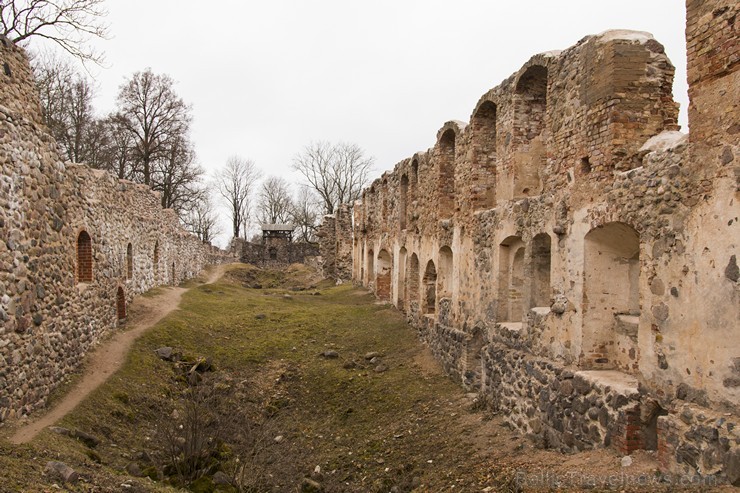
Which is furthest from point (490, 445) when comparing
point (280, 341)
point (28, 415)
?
point (280, 341)

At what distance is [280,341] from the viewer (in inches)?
631

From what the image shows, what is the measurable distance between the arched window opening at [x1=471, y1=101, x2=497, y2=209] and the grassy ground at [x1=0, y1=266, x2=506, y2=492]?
416 cm

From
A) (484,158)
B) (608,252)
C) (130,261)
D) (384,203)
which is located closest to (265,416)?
(484,158)

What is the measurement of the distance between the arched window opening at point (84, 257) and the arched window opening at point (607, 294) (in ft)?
35.7

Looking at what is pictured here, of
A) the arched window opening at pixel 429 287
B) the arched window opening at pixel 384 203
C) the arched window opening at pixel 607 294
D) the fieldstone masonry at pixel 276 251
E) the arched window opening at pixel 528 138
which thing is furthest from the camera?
the fieldstone masonry at pixel 276 251

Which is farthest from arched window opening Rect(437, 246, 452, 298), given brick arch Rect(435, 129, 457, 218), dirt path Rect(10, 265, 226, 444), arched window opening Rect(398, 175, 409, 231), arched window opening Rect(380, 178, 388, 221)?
arched window opening Rect(380, 178, 388, 221)

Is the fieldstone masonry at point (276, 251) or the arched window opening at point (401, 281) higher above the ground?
the fieldstone masonry at point (276, 251)

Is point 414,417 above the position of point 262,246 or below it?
below

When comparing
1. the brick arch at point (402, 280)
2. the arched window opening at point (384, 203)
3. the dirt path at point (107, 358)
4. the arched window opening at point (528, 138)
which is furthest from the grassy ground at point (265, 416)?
the arched window opening at point (384, 203)

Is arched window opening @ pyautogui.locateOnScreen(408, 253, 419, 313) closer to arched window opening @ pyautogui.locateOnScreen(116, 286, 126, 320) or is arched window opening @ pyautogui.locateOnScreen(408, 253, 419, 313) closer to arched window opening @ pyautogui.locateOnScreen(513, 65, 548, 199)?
arched window opening @ pyautogui.locateOnScreen(513, 65, 548, 199)

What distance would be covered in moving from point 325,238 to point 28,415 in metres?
26.7

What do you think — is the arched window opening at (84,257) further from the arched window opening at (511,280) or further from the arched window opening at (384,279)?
the arched window opening at (384,279)

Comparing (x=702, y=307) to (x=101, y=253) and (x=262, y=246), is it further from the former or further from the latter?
(x=262, y=246)

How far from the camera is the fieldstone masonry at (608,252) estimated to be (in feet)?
18.5
